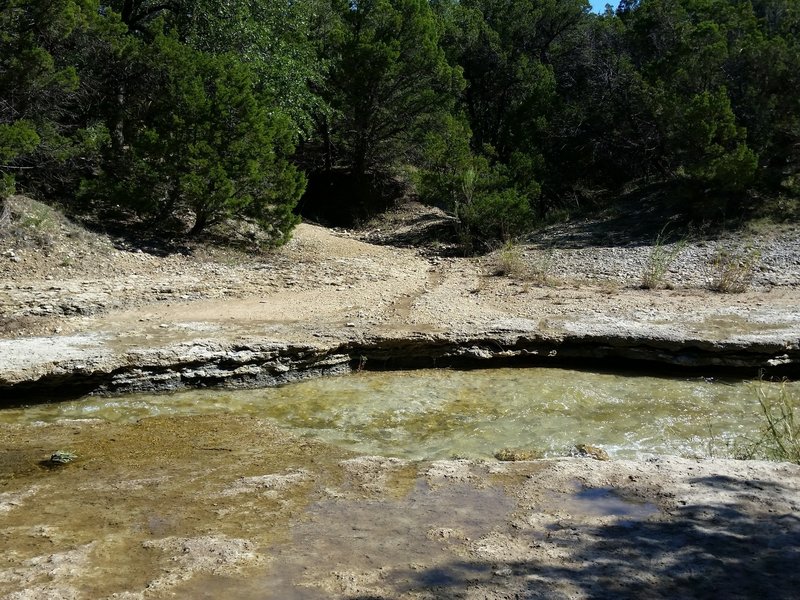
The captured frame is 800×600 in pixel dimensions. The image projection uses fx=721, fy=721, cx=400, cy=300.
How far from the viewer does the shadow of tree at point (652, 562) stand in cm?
331

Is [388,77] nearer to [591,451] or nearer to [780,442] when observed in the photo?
[591,451]

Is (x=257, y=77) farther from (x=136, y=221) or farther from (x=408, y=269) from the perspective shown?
(x=408, y=269)

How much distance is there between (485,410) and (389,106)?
14728mm

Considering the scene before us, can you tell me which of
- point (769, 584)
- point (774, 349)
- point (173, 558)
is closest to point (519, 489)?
point (769, 584)

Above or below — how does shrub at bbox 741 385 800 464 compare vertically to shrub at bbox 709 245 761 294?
below

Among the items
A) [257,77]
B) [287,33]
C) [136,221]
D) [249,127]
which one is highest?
[287,33]

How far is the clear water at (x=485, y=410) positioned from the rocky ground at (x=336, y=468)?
0.32 m

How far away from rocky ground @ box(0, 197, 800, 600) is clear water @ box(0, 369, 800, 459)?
1.05ft

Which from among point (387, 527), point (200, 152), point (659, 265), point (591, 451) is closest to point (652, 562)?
point (387, 527)

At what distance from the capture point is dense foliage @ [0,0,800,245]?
1280 centimetres

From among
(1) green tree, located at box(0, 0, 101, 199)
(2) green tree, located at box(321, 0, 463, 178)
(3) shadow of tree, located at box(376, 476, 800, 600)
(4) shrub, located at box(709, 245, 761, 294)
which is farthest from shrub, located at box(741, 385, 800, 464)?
(2) green tree, located at box(321, 0, 463, 178)

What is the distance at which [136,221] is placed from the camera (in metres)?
13.8

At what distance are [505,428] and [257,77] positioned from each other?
38.0ft

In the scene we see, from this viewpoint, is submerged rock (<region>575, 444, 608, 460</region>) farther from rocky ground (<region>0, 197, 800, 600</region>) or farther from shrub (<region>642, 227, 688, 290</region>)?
shrub (<region>642, 227, 688, 290</region>)
